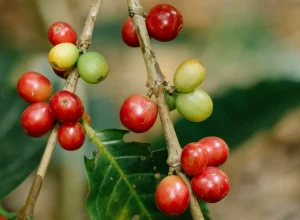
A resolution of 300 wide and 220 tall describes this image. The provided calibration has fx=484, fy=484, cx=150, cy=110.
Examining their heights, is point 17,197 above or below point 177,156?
below

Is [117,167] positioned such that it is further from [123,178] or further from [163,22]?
[163,22]

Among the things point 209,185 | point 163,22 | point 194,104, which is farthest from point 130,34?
point 209,185

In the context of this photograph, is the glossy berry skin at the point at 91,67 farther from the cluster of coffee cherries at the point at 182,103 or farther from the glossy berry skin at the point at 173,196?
the glossy berry skin at the point at 173,196

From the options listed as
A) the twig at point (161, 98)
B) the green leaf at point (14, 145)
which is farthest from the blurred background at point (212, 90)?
the twig at point (161, 98)

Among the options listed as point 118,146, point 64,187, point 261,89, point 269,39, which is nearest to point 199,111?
point 118,146

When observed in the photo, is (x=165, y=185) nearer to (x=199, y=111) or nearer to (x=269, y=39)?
(x=199, y=111)

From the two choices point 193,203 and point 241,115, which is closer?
point 193,203
